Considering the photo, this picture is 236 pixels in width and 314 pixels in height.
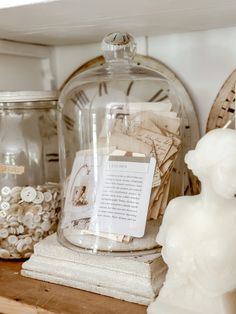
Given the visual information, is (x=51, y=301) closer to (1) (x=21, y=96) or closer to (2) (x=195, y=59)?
(1) (x=21, y=96)

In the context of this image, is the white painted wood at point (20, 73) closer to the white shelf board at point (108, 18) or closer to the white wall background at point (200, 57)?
the white shelf board at point (108, 18)

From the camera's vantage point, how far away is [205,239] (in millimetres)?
530

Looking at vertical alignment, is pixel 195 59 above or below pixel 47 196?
above

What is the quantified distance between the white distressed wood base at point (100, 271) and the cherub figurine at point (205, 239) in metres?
0.04

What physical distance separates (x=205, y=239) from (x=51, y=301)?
25 centimetres

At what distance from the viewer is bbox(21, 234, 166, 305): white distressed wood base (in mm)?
625

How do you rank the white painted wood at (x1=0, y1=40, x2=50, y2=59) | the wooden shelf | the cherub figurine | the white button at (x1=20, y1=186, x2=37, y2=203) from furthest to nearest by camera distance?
the white painted wood at (x1=0, y1=40, x2=50, y2=59)
the white button at (x1=20, y1=186, x2=37, y2=203)
the wooden shelf
the cherub figurine

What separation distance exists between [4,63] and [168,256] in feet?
1.96

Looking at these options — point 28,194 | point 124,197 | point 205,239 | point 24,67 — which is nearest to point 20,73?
point 24,67

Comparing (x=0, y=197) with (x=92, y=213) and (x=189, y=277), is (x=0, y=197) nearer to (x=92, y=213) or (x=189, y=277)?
(x=92, y=213)

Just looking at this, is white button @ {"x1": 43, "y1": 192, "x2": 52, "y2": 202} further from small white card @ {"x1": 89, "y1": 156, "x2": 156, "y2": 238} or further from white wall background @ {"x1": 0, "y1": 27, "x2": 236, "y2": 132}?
white wall background @ {"x1": 0, "y1": 27, "x2": 236, "y2": 132}

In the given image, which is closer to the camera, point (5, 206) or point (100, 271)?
point (100, 271)

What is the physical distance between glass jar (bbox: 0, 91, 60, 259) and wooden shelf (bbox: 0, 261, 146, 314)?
95 millimetres

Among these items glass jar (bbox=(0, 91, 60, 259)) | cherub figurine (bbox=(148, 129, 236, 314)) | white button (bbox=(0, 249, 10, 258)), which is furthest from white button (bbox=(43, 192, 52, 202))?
cherub figurine (bbox=(148, 129, 236, 314))
